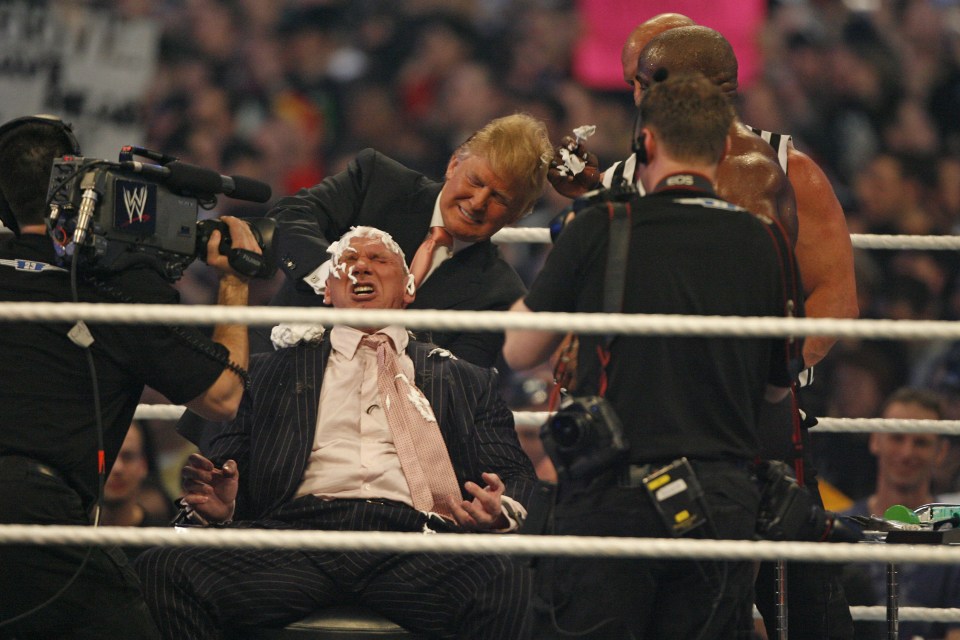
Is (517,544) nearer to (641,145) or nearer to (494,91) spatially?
(641,145)

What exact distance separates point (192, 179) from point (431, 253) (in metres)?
0.90

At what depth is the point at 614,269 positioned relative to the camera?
1.96 meters

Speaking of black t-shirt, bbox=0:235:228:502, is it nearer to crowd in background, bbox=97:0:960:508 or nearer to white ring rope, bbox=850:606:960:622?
white ring rope, bbox=850:606:960:622

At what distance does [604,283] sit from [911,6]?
170 inches

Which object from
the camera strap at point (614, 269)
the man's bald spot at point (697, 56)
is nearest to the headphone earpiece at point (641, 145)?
the camera strap at point (614, 269)

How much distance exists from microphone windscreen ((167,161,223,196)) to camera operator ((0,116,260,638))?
0.09m

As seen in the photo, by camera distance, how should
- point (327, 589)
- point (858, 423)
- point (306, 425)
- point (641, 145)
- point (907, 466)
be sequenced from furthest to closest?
point (907, 466) → point (858, 423) → point (306, 425) → point (327, 589) → point (641, 145)

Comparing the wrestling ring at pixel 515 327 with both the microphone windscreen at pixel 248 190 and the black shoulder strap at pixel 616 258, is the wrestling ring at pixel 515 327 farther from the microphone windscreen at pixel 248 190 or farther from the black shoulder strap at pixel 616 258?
the microphone windscreen at pixel 248 190

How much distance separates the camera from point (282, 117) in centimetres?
559

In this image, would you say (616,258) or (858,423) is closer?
(616,258)

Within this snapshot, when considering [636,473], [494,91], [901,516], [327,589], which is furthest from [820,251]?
[494,91]

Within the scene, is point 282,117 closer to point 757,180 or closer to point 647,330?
point 757,180

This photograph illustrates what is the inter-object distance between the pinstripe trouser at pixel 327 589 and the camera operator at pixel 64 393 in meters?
0.24

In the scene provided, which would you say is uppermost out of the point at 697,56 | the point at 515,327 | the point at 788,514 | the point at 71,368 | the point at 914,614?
the point at 697,56
